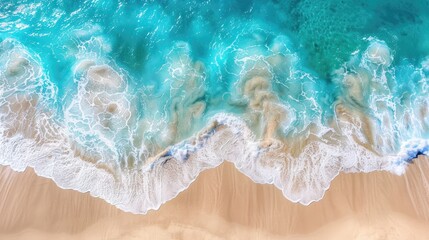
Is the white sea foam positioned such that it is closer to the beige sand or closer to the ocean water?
the ocean water

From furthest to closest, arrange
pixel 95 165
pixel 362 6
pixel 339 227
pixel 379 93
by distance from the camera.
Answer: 1. pixel 362 6
2. pixel 379 93
3. pixel 95 165
4. pixel 339 227

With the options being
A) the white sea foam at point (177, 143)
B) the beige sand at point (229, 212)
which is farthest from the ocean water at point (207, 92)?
the beige sand at point (229, 212)

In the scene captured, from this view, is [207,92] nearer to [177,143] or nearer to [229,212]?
[177,143]

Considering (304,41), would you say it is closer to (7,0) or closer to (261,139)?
(261,139)

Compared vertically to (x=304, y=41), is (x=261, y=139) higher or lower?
lower

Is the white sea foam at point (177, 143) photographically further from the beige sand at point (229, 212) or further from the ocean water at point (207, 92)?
the beige sand at point (229, 212)

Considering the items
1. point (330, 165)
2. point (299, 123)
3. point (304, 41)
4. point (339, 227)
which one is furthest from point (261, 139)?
point (304, 41)
